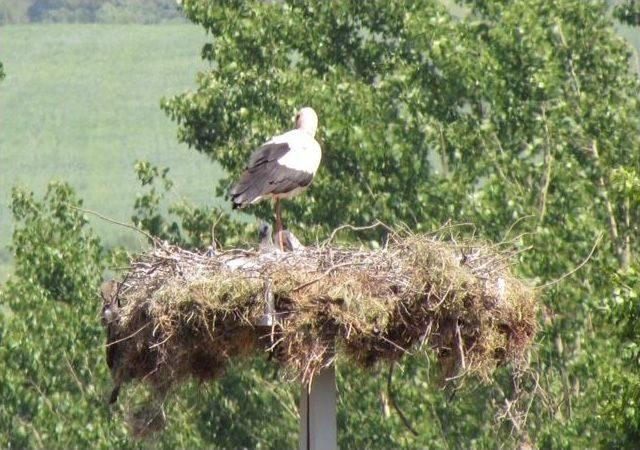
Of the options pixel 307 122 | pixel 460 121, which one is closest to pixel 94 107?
pixel 460 121

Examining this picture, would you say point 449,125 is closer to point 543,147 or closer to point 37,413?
point 543,147

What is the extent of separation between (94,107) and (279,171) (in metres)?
47.9

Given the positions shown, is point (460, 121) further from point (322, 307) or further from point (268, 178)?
point (322, 307)

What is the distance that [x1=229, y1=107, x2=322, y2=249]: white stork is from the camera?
11.1m

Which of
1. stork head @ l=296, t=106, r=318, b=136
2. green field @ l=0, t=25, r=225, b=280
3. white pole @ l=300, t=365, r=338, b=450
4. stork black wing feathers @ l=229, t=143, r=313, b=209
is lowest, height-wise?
green field @ l=0, t=25, r=225, b=280

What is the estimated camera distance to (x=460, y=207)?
63.8 ft

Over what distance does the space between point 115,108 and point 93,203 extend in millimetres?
11200

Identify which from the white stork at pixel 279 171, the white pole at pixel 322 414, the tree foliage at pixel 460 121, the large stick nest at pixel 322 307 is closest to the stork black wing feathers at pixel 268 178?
the white stork at pixel 279 171

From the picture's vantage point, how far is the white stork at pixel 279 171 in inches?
435

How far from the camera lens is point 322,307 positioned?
920cm

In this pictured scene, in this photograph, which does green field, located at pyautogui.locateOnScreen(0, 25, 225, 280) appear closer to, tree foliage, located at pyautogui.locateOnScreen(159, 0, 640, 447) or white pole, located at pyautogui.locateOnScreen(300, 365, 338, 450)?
tree foliage, located at pyautogui.locateOnScreen(159, 0, 640, 447)

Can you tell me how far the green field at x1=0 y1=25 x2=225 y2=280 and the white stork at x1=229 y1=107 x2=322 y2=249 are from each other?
32.2 metres

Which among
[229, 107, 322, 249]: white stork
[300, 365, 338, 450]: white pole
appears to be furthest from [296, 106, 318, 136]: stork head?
[300, 365, 338, 450]: white pole

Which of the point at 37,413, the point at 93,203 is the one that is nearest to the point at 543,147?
the point at 37,413
